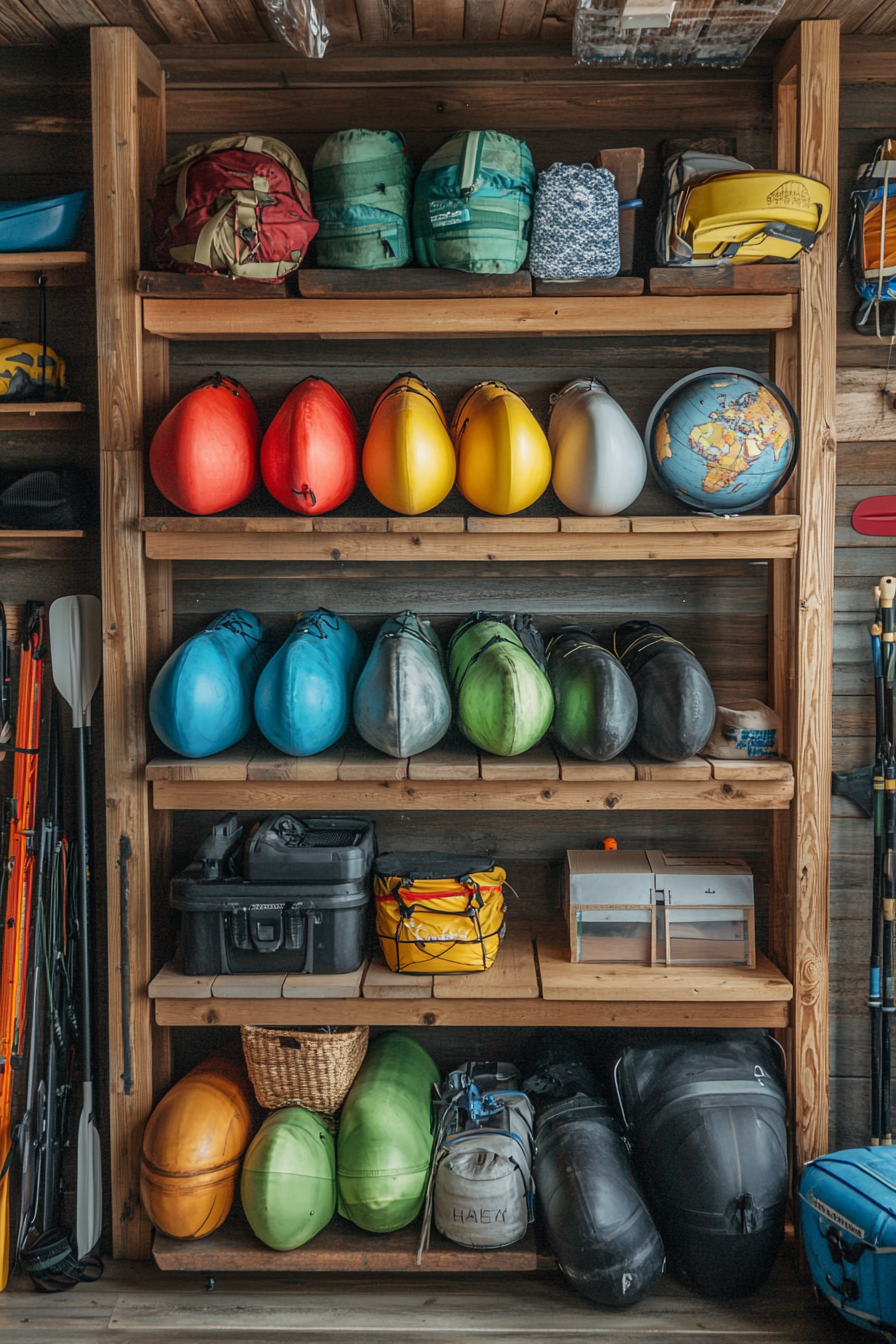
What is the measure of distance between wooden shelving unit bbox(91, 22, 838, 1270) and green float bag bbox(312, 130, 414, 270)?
118 millimetres

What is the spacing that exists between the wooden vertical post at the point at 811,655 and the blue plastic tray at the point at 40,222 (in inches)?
76.0

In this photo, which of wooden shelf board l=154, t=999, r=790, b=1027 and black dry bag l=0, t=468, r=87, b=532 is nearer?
wooden shelf board l=154, t=999, r=790, b=1027

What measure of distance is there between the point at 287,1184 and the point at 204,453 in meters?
1.82

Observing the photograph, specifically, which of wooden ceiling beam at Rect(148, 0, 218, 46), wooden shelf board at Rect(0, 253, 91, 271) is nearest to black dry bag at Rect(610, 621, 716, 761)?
wooden shelf board at Rect(0, 253, 91, 271)

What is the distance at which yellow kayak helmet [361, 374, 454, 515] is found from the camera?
7.36ft

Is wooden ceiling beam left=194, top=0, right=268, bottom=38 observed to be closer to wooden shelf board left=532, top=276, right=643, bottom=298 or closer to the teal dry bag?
wooden shelf board left=532, top=276, right=643, bottom=298

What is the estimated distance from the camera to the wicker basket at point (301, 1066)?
243 cm

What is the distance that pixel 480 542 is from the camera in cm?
235

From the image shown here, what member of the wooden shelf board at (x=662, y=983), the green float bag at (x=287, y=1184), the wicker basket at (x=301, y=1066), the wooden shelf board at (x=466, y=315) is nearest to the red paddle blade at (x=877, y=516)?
the wooden shelf board at (x=466, y=315)

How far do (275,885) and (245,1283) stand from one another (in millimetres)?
1043

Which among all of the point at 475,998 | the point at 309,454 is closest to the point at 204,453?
the point at 309,454

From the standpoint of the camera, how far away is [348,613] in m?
2.73

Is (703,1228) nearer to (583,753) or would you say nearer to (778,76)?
(583,753)

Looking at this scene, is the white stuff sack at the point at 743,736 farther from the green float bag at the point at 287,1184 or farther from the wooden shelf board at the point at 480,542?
the green float bag at the point at 287,1184
